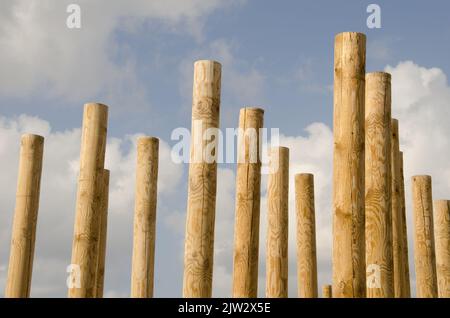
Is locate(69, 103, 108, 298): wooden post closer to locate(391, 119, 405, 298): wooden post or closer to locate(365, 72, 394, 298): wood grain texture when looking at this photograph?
locate(365, 72, 394, 298): wood grain texture

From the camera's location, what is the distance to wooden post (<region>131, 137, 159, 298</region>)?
11.3 meters

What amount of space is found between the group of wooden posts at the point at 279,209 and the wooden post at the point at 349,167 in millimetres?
11

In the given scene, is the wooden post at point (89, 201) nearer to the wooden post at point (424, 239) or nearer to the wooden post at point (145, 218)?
the wooden post at point (145, 218)

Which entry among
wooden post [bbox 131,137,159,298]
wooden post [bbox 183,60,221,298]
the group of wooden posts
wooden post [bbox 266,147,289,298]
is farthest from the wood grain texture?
wooden post [bbox 131,137,159,298]

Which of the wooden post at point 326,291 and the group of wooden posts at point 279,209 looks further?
the wooden post at point 326,291

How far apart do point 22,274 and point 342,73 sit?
568 centimetres

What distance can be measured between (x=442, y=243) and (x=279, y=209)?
12.3ft

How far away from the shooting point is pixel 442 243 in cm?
1272

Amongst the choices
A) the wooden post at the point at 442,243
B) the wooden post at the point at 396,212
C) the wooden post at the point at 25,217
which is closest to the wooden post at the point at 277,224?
the wooden post at the point at 396,212

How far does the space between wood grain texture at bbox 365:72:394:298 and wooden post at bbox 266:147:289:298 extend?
2.83 meters

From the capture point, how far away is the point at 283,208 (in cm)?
1084

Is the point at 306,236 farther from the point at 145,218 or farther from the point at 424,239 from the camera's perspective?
the point at 145,218

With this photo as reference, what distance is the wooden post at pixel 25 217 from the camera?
33.5 feet
